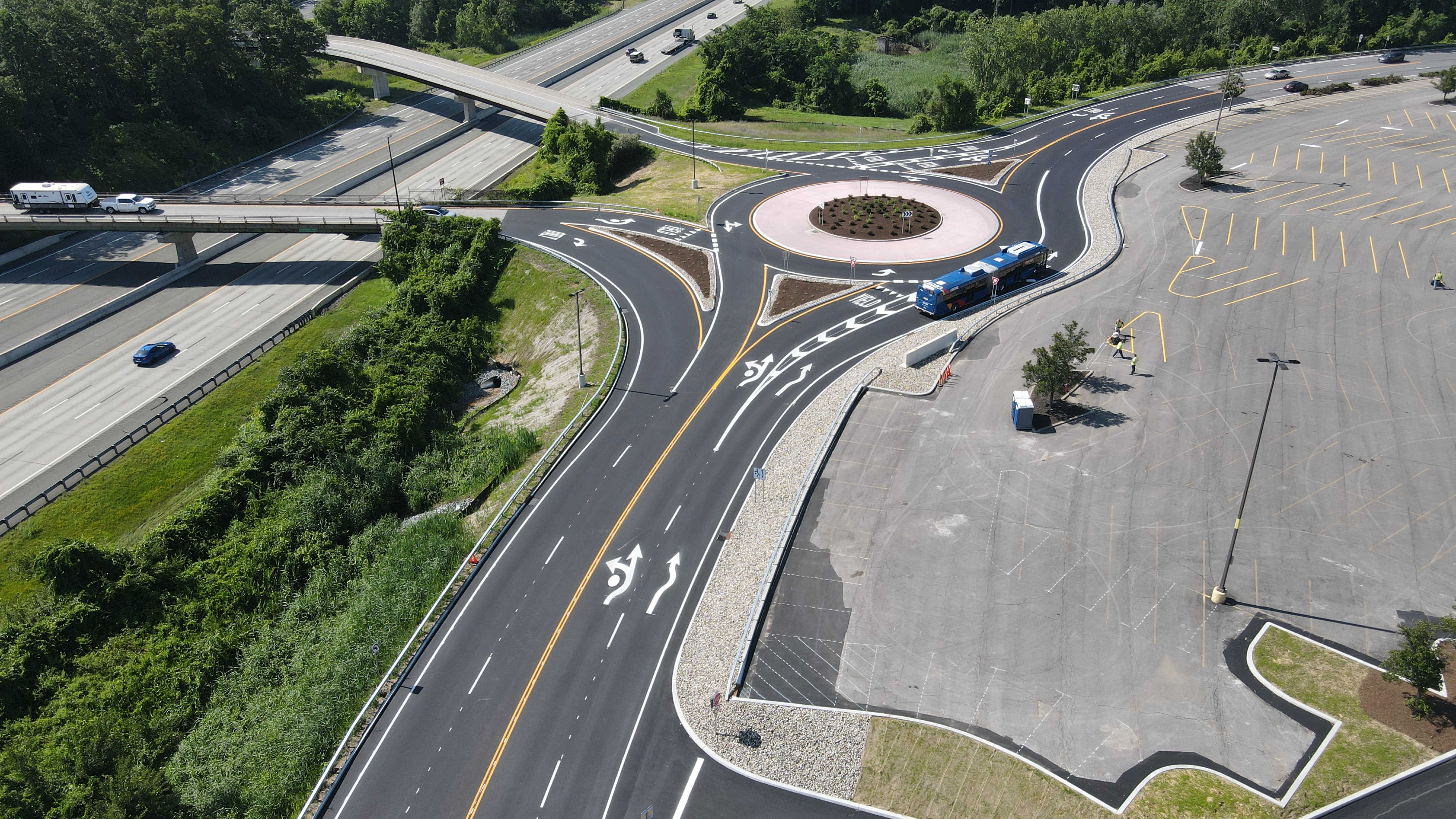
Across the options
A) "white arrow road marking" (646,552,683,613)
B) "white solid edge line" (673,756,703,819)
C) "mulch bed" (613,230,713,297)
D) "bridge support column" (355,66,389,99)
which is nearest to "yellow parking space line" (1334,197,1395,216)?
"mulch bed" (613,230,713,297)

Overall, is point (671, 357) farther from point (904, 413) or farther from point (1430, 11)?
point (1430, 11)

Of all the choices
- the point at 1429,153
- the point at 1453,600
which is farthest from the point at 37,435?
the point at 1429,153

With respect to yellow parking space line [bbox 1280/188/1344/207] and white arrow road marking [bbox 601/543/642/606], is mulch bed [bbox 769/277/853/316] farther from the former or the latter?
yellow parking space line [bbox 1280/188/1344/207]

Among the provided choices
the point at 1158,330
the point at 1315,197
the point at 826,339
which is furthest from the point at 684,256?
the point at 1315,197

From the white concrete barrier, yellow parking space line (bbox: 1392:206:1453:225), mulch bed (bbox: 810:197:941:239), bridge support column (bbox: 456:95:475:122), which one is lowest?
the white concrete barrier

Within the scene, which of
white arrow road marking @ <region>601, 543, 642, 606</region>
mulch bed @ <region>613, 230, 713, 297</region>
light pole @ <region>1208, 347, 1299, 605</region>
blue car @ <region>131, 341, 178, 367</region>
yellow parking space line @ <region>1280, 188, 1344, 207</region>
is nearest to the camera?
light pole @ <region>1208, 347, 1299, 605</region>

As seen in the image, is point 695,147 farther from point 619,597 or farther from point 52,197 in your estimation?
point 619,597
